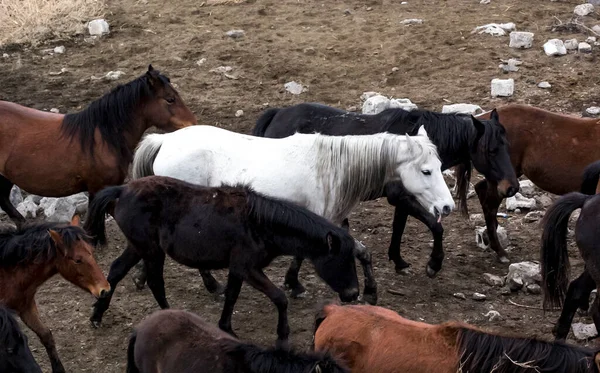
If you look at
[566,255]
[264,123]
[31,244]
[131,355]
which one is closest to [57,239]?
[31,244]

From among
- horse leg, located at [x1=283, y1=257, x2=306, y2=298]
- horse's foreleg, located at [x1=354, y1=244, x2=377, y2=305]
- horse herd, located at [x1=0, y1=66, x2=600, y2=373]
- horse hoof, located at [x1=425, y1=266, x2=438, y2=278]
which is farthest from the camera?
horse hoof, located at [x1=425, y1=266, x2=438, y2=278]

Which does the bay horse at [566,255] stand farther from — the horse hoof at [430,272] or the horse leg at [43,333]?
A: the horse leg at [43,333]

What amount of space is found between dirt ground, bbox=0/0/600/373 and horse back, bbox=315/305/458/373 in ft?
5.30

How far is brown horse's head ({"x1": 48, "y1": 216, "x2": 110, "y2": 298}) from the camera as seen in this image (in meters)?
6.34

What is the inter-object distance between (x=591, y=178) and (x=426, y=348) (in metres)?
2.78

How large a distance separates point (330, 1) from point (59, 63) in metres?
4.40

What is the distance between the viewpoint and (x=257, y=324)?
7266 millimetres

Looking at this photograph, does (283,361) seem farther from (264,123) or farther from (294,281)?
(264,123)

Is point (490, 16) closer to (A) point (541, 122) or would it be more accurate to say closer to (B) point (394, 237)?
(A) point (541, 122)

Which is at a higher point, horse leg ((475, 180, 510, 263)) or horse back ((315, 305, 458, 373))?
horse back ((315, 305, 458, 373))

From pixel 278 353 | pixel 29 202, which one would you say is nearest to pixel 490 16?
pixel 29 202

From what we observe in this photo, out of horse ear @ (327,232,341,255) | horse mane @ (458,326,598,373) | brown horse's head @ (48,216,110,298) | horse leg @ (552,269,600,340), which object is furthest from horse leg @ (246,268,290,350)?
horse leg @ (552,269,600,340)

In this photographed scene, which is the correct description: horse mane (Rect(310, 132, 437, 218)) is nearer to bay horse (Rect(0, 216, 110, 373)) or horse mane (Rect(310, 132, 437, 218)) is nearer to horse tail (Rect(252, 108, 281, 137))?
horse tail (Rect(252, 108, 281, 137))

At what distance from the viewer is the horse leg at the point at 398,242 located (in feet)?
26.5
